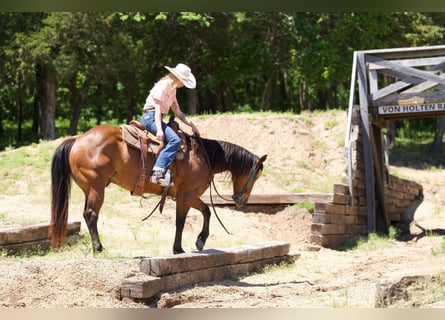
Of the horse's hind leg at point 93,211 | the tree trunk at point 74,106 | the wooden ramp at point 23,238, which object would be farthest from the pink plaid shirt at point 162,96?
the tree trunk at point 74,106

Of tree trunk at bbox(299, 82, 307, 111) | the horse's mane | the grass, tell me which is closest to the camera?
the horse's mane

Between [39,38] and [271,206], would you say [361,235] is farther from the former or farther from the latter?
[39,38]

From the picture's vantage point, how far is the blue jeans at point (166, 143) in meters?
9.65

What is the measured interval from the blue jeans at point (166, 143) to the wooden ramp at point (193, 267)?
1169mm

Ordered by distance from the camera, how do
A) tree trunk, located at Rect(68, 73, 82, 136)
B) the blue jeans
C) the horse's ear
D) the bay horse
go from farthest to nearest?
tree trunk, located at Rect(68, 73, 82, 136) < the horse's ear < the blue jeans < the bay horse

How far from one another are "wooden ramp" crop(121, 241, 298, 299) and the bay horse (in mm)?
501

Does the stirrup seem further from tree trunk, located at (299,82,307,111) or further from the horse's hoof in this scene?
tree trunk, located at (299,82,307,111)

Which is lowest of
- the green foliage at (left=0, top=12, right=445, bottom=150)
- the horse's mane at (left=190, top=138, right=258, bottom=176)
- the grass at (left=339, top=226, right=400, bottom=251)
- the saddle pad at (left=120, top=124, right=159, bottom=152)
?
the grass at (left=339, top=226, right=400, bottom=251)

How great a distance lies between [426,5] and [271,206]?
21.7ft

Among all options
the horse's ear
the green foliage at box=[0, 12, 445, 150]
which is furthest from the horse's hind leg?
the green foliage at box=[0, 12, 445, 150]

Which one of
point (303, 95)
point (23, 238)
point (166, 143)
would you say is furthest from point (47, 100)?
point (166, 143)

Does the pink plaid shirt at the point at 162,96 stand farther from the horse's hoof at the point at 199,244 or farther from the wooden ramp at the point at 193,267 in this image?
the wooden ramp at the point at 193,267

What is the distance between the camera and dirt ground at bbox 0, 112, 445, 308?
8039 mm

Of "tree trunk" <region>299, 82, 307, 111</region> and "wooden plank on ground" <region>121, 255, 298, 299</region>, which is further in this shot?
"tree trunk" <region>299, 82, 307, 111</region>
